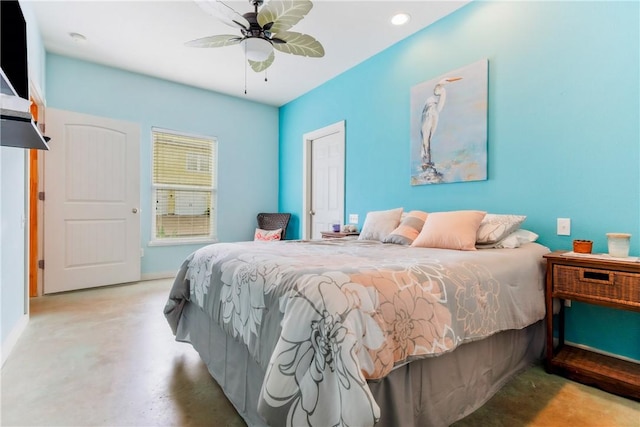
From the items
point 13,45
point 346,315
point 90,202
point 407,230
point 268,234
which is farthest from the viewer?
point 268,234

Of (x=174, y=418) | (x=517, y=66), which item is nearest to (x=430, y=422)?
(x=174, y=418)

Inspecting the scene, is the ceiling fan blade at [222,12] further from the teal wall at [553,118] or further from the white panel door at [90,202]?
the white panel door at [90,202]

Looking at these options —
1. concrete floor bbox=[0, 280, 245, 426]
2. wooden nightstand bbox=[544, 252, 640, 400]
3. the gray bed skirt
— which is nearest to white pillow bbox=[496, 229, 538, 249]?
wooden nightstand bbox=[544, 252, 640, 400]

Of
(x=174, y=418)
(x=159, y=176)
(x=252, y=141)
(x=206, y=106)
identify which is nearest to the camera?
(x=174, y=418)

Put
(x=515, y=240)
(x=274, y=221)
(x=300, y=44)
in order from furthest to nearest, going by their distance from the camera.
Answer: (x=274, y=221) < (x=300, y=44) < (x=515, y=240)

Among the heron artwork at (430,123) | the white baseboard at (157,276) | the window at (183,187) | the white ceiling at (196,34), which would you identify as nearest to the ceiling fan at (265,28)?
the white ceiling at (196,34)

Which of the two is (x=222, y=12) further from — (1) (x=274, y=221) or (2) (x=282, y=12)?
(1) (x=274, y=221)

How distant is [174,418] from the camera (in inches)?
56.8

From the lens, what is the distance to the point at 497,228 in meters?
2.16

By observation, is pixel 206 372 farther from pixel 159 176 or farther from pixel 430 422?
pixel 159 176

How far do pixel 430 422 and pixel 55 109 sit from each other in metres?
A: 4.67

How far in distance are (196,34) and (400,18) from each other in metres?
2.10

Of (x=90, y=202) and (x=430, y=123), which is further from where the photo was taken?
(x=90, y=202)

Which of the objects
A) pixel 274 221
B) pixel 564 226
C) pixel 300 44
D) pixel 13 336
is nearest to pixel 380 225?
pixel 564 226
